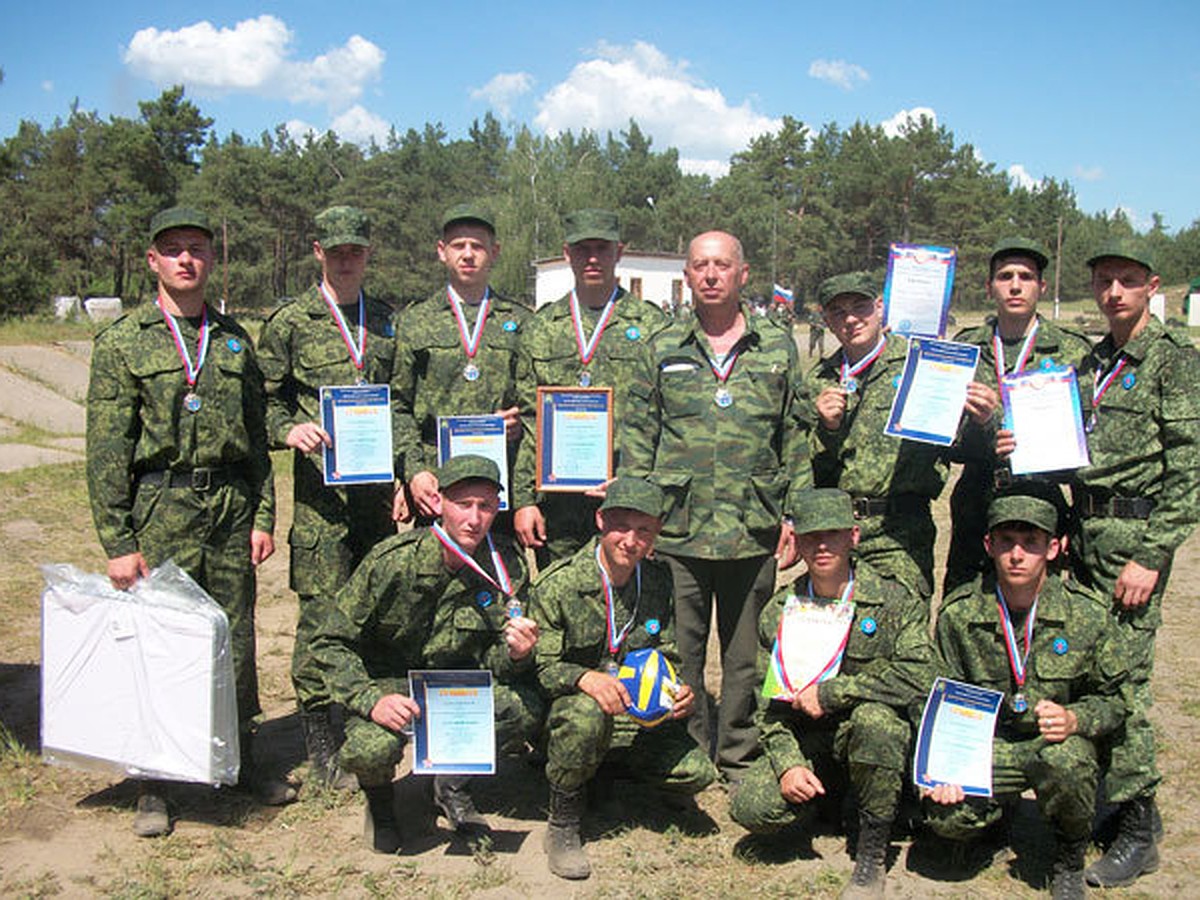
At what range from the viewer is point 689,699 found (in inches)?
185

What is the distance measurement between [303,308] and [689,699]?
2924mm

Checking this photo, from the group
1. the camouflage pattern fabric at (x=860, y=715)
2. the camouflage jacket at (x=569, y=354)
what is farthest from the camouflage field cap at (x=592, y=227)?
the camouflage pattern fabric at (x=860, y=715)

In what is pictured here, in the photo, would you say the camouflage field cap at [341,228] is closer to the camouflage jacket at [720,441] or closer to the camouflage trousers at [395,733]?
the camouflage jacket at [720,441]

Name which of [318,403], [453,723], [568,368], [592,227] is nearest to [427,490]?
[318,403]

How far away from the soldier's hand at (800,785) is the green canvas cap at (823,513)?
104 cm

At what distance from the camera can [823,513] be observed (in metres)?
4.51

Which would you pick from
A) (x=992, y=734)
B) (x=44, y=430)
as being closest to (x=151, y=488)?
(x=992, y=734)

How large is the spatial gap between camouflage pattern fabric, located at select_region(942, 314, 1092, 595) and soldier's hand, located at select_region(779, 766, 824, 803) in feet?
4.29

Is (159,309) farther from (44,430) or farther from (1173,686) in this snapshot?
(44,430)

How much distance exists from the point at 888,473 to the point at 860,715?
124cm

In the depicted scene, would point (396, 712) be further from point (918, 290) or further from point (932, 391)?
point (918, 290)

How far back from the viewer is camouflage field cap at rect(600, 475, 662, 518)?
453cm

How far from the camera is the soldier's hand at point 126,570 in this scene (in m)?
4.80

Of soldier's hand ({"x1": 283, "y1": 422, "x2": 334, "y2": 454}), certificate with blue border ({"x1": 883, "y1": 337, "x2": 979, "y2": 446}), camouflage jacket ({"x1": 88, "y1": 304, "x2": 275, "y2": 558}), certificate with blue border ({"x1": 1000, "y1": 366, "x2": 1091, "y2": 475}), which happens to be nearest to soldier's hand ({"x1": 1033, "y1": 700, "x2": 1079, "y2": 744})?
certificate with blue border ({"x1": 1000, "y1": 366, "x2": 1091, "y2": 475})
